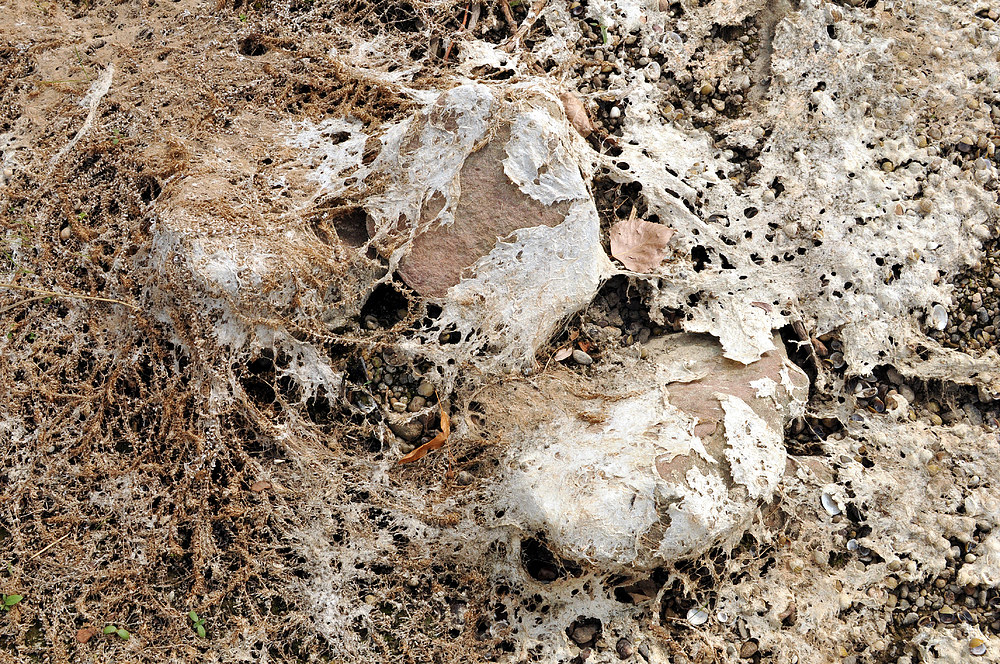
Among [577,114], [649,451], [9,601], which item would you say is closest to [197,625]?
[9,601]

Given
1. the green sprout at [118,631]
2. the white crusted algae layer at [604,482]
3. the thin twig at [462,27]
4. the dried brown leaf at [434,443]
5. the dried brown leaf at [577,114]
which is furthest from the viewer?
the thin twig at [462,27]

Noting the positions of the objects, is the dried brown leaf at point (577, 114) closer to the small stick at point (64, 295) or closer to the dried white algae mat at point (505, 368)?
the dried white algae mat at point (505, 368)

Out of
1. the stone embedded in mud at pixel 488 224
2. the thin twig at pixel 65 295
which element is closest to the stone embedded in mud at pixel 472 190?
the stone embedded in mud at pixel 488 224

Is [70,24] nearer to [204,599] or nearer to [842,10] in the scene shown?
[204,599]

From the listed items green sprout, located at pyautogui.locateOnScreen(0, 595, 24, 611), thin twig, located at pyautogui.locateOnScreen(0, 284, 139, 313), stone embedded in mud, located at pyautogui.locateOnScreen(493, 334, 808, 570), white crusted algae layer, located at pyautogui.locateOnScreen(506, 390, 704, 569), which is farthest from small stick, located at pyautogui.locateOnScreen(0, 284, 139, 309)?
white crusted algae layer, located at pyautogui.locateOnScreen(506, 390, 704, 569)

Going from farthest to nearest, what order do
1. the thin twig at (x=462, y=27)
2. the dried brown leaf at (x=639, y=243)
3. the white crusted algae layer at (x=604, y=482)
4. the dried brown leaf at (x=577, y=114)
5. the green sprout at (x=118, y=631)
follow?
the thin twig at (x=462, y=27)
the dried brown leaf at (x=577, y=114)
the dried brown leaf at (x=639, y=243)
the green sprout at (x=118, y=631)
the white crusted algae layer at (x=604, y=482)

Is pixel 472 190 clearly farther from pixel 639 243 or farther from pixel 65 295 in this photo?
pixel 65 295

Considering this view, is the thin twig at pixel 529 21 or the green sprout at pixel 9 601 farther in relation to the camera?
the thin twig at pixel 529 21

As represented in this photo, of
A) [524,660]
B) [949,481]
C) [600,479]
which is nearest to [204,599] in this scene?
[524,660]
